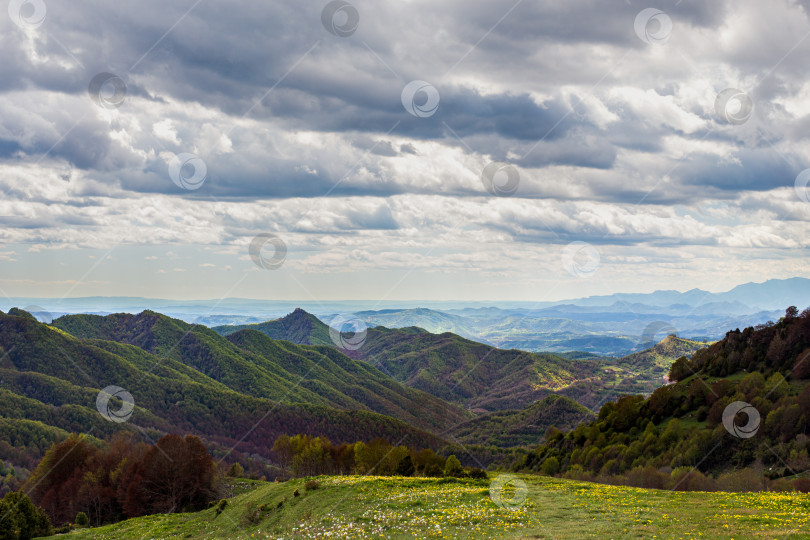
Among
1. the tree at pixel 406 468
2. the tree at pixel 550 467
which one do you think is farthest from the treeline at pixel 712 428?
the tree at pixel 406 468

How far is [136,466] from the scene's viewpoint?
287 ft

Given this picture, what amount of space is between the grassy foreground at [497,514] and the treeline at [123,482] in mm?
29547

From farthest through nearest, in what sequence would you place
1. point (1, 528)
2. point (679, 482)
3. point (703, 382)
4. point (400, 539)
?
point (703, 382)
point (679, 482)
point (1, 528)
point (400, 539)

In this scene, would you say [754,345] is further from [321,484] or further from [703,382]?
[321,484]

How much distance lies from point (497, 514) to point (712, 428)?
291 feet

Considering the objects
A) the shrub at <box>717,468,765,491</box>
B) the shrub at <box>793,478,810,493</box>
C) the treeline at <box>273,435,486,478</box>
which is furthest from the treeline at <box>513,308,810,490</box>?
the treeline at <box>273,435,486,478</box>

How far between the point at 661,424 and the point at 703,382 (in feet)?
61.3

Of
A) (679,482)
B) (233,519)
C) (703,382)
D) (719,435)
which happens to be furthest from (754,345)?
(233,519)

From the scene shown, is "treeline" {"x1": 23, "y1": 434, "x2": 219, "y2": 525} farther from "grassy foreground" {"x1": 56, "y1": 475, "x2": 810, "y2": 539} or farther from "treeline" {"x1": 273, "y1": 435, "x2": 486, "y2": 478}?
"grassy foreground" {"x1": 56, "y1": 475, "x2": 810, "y2": 539}

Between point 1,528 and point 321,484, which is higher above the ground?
point 321,484

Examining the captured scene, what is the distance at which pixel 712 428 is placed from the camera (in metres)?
98.4

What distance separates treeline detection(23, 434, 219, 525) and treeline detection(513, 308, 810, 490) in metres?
70.6

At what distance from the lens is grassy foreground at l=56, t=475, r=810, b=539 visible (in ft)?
86.6

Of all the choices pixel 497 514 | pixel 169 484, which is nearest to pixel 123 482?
pixel 169 484
